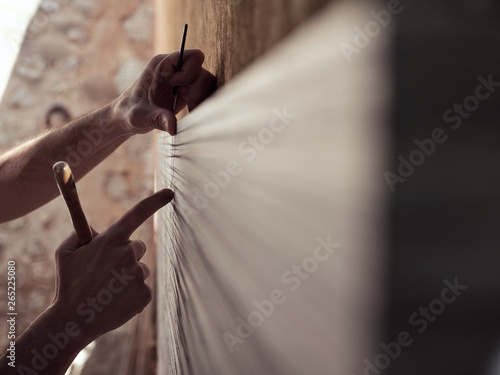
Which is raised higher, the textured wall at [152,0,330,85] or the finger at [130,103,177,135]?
the finger at [130,103,177,135]

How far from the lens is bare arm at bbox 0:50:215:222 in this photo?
3.01 feet

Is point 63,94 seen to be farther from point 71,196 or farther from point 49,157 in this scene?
point 71,196

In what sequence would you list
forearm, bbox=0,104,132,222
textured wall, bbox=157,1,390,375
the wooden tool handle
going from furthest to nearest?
forearm, bbox=0,104,132,222 → the wooden tool handle → textured wall, bbox=157,1,390,375

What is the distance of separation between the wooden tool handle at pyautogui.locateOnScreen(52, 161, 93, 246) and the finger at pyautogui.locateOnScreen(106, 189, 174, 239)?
6 cm

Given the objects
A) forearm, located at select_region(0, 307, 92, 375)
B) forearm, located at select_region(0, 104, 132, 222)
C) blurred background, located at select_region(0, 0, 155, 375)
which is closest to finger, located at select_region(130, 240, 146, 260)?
forearm, located at select_region(0, 307, 92, 375)

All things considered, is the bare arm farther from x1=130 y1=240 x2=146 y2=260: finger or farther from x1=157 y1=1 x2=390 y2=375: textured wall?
x1=157 y1=1 x2=390 y2=375: textured wall

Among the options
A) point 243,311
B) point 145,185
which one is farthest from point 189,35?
point 145,185

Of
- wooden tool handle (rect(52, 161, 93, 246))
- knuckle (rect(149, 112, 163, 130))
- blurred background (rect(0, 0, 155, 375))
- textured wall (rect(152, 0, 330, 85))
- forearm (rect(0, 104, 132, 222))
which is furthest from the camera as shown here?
blurred background (rect(0, 0, 155, 375))

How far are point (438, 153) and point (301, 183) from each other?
0.09 m

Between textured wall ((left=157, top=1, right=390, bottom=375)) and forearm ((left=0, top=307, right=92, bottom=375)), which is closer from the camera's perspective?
textured wall ((left=157, top=1, right=390, bottom=375))

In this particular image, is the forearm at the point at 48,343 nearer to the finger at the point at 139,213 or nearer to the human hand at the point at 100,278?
the human hand at the point at 100,278

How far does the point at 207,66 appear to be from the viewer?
0.89 metres

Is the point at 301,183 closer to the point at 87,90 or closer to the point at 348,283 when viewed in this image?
the point at 348,283

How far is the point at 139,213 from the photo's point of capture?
0.95m
